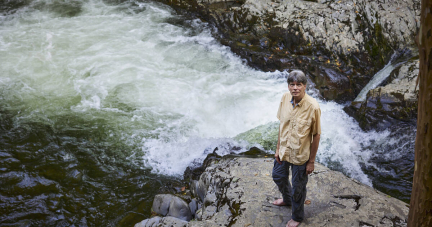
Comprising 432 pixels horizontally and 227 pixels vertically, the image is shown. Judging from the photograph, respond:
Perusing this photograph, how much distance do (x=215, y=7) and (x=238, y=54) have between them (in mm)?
2907

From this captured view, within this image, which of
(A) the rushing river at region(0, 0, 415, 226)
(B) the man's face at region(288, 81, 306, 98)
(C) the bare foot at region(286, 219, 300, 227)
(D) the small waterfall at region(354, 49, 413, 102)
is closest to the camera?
(B) the man's face at region(288, 81, 306, 98)

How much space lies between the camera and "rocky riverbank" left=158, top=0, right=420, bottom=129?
30.0 ft

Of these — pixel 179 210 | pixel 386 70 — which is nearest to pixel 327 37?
pixel 386 70

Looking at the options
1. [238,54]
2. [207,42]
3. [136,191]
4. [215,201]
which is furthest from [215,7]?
[215,201]

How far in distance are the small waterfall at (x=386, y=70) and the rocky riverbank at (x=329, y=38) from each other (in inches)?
7.0

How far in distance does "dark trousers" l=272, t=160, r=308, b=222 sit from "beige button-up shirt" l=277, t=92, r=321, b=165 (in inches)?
5.5

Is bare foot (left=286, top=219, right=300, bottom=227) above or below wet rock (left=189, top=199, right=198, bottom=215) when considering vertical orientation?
above

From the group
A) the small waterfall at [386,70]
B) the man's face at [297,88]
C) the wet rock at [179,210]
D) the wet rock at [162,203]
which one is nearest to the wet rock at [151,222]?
the wet rock at [179,210]

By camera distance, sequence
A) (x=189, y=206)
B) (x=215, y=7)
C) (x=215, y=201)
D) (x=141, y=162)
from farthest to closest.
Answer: (x=215, y=7) < (x=141, y=162) < (x=189, y=206) < (x=215, y=201)

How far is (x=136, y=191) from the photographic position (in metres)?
6.42

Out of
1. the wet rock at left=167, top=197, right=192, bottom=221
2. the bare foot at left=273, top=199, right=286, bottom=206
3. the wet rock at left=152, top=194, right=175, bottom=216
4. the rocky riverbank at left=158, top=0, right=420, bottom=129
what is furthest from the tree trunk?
the rocky riverbank at left=158, top=0, right=420, bottom=129

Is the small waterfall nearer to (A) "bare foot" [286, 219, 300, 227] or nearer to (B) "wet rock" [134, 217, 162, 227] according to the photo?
(A) "bare foot" [286, 219, 300, 227]

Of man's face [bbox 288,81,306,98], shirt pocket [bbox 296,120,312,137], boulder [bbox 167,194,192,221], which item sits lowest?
boulder [bbox 167,194,192,221]

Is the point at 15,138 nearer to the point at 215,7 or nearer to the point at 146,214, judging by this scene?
the point at 146,214
